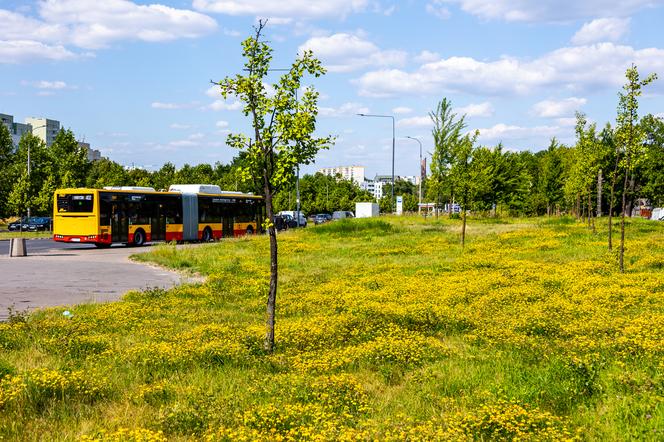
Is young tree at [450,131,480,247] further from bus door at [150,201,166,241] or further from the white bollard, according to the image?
the white bollard

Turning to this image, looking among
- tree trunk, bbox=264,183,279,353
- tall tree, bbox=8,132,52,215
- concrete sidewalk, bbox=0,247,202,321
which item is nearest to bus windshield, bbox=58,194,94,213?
concrete sidewalk, bbox=0,247,202,321

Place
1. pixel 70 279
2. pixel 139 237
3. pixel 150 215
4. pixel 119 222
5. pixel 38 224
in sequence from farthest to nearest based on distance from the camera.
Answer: pixel 38 224 → pixel 150 215 → pixel 139 237 → pixel 119 222 → pixel 70 279

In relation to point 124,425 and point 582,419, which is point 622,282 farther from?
point 124,425

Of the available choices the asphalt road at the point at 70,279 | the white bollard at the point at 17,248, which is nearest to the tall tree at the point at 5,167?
the white bollard at the point at 17,248

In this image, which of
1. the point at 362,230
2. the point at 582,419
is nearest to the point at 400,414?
the point at 582,419

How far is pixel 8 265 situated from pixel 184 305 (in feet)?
42.8

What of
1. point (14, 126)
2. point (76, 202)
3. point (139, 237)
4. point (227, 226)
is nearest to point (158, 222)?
point (139, 237)

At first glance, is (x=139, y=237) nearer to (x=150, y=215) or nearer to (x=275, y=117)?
(x=150, y=215)

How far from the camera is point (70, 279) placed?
62.4ft

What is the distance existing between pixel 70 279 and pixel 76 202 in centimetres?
1480

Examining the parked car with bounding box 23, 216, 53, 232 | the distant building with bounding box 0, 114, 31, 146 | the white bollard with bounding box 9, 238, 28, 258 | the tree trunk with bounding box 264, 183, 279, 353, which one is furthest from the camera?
the distant building with bounding box 0, 114, 31, 146

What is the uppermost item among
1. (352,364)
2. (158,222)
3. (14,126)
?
(14,126)

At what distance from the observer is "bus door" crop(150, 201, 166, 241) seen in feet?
120

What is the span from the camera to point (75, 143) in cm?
6369
